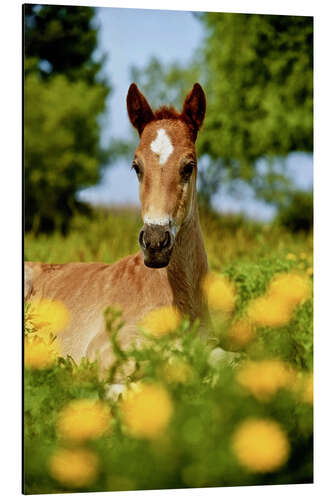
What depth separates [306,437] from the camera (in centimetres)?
339

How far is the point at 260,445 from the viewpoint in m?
3.25

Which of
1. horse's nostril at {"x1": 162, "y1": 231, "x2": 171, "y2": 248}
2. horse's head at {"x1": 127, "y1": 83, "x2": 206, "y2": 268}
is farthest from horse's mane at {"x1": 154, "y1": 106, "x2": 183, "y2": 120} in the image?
horse's nostril at {"x1": 162, "y1": 231, "x2": 171, "y2": 248}

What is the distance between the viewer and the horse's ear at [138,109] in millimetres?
3361

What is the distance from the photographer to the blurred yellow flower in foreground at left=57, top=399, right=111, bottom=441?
301 cm

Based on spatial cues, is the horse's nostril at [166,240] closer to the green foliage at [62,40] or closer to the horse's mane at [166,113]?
the horse's mane at [166,113]

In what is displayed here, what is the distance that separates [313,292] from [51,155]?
1520 mm

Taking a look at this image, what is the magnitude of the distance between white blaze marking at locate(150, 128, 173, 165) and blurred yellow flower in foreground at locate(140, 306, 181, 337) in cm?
71

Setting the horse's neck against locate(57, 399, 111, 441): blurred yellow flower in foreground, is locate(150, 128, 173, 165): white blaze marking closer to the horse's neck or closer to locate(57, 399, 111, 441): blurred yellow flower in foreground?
the horse's neck

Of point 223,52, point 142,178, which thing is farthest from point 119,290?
point 223,52

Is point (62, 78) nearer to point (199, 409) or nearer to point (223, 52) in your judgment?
point (223, 52)

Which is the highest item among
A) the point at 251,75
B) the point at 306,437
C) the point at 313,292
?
the point at 251,75

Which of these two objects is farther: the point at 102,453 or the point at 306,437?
the point at 306,437

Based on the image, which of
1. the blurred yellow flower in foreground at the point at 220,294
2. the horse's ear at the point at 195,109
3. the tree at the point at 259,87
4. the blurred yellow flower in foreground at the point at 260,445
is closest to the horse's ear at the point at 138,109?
the horse's ear at the point at 195,109
